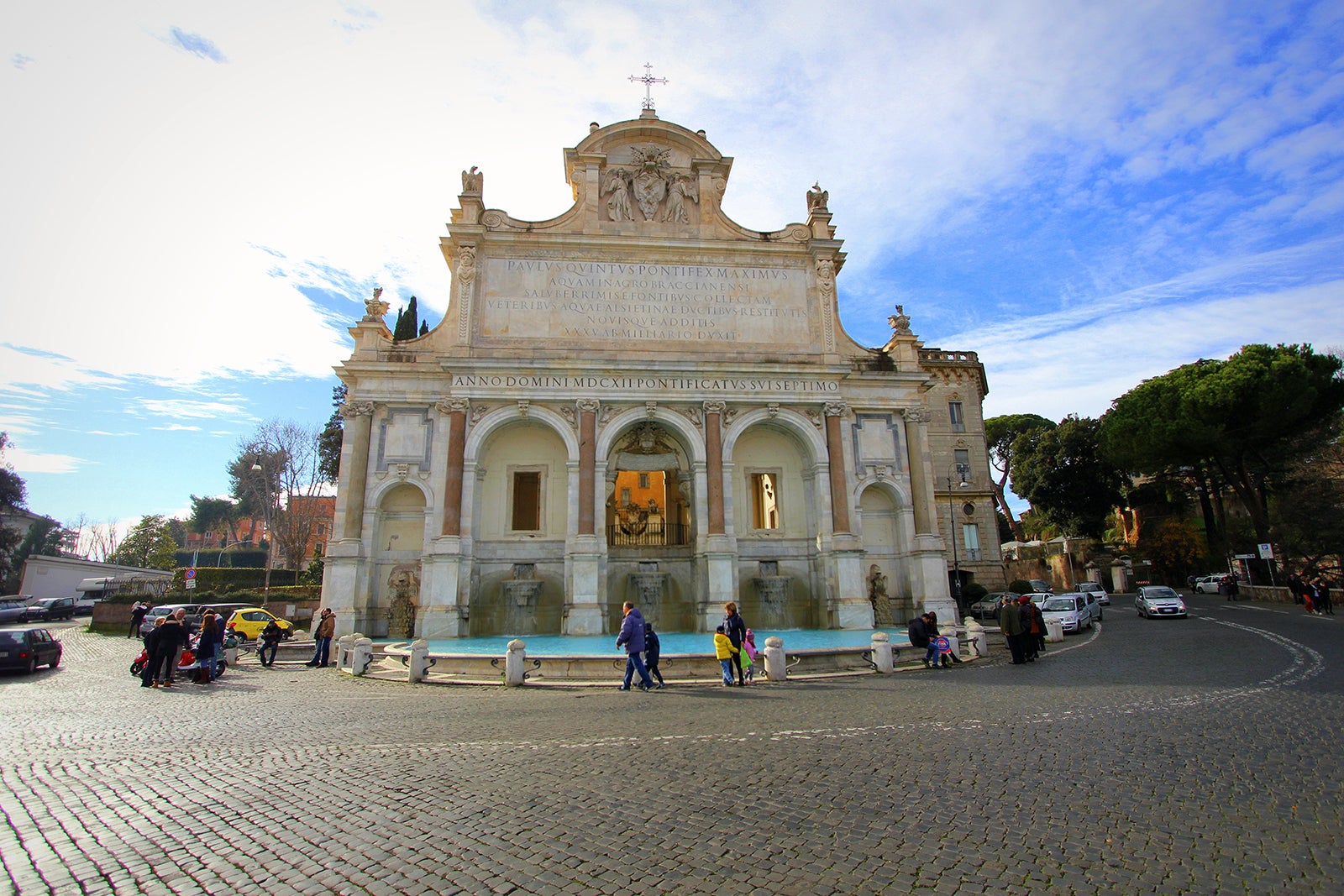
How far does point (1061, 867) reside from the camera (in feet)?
13.9

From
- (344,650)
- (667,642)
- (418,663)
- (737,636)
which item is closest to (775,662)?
(737,636)

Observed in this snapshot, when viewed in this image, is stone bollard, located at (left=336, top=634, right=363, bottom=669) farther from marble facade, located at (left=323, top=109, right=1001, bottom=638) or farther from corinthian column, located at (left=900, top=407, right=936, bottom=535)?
corinthian column, located at (left=900, top=407, right=936, bottom=535)

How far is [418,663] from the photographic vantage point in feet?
49.0

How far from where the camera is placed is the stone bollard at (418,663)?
48.6ft

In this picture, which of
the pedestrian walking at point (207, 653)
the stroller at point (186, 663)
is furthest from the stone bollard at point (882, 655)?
the stroller at point (186, 663)

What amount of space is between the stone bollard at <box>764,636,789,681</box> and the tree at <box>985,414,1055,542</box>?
6112 cm

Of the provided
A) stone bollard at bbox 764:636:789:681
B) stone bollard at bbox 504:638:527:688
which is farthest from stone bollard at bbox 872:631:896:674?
stone bollard at bbox 504:638:527:688

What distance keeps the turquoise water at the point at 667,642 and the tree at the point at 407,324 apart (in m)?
21.6

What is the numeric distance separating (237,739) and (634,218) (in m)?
23.2

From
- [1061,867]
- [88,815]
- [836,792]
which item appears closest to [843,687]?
[836,792]

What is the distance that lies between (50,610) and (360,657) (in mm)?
39480

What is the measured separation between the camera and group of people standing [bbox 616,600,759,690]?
12984mm

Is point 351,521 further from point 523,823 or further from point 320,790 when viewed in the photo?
point 523,823

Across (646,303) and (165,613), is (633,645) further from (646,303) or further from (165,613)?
(165,613)
